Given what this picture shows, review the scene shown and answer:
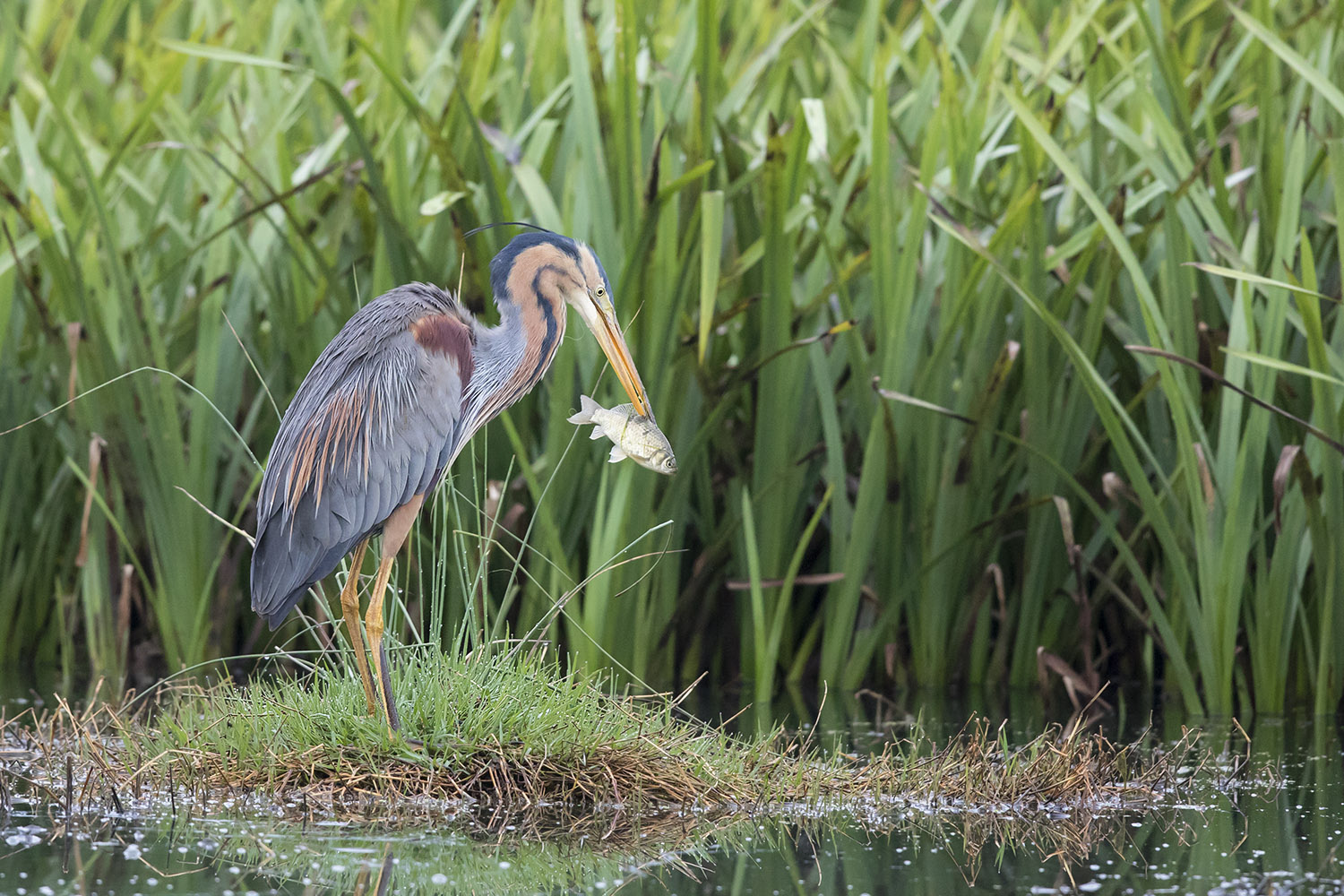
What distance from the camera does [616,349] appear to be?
4.40 metres

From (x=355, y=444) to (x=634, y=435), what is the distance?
77cm

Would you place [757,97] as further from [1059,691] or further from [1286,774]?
[1286,774]

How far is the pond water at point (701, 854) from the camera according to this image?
3172 mm

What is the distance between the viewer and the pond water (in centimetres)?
317

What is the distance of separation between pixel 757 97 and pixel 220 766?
424 centimetres

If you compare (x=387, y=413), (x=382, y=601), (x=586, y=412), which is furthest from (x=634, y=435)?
(x=382, y=601)

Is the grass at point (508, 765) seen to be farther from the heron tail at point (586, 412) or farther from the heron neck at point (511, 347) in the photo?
the heron neck at point (511, 347)

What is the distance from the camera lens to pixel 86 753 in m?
4.34

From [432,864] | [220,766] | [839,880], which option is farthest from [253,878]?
[839,880]

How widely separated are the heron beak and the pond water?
117 centimetres

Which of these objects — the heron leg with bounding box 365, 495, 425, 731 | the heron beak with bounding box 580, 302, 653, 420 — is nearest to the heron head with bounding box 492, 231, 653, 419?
the heron beak with bounding box 580, 302, 653, 420

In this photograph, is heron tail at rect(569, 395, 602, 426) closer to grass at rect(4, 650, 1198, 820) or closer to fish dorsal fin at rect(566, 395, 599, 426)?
fish dorsal fin at rect(566, 395, 599, 426)

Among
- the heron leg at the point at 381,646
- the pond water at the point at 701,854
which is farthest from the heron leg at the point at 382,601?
the pond water at the point at 701,854

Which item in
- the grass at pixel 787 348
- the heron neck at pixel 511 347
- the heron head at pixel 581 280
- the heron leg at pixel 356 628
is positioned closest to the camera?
the heron leg at pixel 356 628
